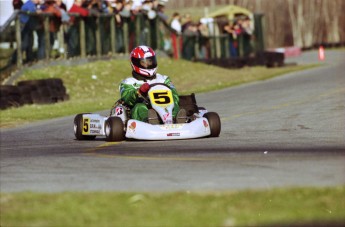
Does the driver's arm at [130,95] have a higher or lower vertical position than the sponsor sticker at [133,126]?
higher

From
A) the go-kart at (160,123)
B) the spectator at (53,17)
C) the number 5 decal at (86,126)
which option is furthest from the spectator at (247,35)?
the go-kart at (160,123)

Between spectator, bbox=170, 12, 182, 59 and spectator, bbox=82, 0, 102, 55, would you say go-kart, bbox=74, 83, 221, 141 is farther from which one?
spectator, bbox=170, 12, 182, 59

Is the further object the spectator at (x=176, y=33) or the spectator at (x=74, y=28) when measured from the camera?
the spectator at (x=176, y=33)

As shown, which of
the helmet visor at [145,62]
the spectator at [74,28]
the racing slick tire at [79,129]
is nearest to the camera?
the helmet visor at [145,62]

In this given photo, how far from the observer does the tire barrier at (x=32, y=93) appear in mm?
22094

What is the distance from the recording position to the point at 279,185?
8914 mm

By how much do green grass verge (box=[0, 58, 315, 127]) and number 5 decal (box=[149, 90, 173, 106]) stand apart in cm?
539

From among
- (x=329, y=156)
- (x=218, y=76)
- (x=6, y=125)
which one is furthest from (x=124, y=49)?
(x=329, y=156)

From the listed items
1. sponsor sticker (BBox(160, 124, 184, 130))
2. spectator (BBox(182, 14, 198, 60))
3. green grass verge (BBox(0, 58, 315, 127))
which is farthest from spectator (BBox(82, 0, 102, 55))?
sponsor sticker (BBox(160, 124, 184, 130))

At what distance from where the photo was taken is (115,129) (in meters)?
14.1

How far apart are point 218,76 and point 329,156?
20.1m

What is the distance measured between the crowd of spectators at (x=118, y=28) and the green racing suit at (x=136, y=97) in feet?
34.0

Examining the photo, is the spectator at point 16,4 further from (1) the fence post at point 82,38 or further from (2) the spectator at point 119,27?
(2) the spectator at point 119,27

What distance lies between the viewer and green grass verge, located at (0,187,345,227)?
7387 mm
